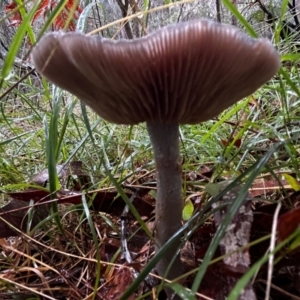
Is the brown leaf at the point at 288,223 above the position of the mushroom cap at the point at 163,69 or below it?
below

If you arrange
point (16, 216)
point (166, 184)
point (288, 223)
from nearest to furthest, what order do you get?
point (288, 223), point (166, 184), point (16, 216)

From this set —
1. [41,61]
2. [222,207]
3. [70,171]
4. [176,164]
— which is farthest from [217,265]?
[70,171]

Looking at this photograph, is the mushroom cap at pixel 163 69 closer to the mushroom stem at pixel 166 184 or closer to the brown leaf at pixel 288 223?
the mushroom stem at pixel 166 184

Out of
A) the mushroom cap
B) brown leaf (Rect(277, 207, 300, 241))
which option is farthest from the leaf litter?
the mushroom cap

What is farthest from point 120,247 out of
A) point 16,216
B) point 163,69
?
point 163,69

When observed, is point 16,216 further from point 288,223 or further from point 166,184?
point 288,223

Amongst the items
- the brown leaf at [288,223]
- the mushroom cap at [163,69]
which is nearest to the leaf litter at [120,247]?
the brown leaf at [288,223]
